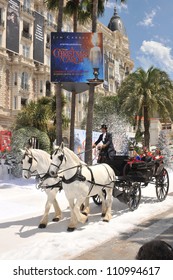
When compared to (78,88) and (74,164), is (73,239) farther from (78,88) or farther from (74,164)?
(78,88)

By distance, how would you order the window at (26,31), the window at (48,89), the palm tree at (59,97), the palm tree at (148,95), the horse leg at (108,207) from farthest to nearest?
the window at (48,89) < the window at (26,31) < the palm tree at (148,95) < the palm tree at (59,97) < the horse leg at (108,207)

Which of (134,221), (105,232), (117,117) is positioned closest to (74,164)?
(105,232)

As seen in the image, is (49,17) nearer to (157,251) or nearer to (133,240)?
(133,240)

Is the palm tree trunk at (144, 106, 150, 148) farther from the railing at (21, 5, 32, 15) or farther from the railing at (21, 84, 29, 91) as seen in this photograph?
the railing at (21, 5, 32, 15)

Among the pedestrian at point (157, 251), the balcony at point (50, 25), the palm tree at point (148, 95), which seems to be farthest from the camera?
the balcony at point (50, 25)

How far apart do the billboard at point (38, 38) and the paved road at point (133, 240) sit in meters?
38.2

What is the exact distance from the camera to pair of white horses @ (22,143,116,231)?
274 inches

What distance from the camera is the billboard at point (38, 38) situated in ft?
140

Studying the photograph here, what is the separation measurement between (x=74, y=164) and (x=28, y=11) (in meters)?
39.2

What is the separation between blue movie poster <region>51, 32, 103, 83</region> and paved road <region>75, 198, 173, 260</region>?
9.90 metres

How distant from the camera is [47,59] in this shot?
150 ft

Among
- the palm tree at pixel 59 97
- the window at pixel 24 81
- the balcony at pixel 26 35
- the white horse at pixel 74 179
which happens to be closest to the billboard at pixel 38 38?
the balcony at pixel 26 35

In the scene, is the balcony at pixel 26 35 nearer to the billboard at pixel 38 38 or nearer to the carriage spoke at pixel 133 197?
the billboard at pixel 38 38

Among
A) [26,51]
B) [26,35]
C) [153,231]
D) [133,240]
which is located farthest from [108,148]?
[26,35]
